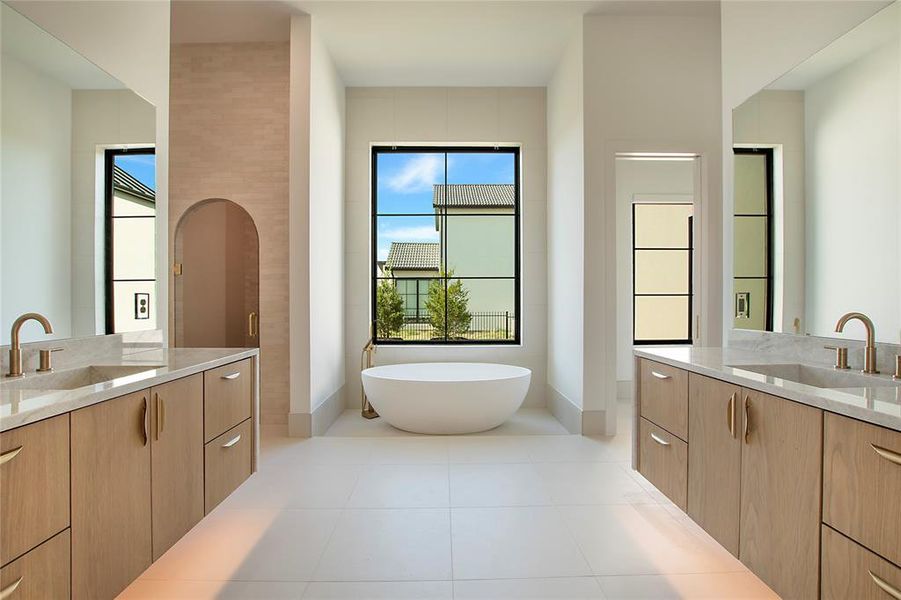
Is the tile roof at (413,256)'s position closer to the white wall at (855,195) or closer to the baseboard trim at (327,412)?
the baseboard trim at (327,412)

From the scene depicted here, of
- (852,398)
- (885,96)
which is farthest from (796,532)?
(885,96)

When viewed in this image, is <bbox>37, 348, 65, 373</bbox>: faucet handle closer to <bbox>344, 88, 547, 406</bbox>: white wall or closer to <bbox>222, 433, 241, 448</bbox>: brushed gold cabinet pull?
<bbox>222, 433, 241, 448</bbox>: brushed gold cabinet pull

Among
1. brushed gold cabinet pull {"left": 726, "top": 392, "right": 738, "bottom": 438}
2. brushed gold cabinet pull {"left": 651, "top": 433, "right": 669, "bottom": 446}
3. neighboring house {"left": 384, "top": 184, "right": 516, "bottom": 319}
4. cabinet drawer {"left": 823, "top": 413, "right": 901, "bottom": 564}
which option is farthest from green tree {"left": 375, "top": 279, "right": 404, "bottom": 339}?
cabinet drawer {"left": 823, "top": 413, "right": 901, "bottom": 564}

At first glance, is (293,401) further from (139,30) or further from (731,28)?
(731,28)

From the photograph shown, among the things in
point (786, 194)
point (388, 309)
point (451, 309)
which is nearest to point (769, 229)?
point (786, 194)

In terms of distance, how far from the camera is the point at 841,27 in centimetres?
205

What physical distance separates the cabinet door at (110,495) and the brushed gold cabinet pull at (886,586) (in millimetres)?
1866

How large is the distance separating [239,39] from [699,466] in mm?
4525

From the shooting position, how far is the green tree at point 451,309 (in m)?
5.36

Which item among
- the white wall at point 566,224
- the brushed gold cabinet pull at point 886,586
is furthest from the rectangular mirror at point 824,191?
the white wall at point 566,224

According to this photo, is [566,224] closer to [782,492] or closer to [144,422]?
[782,492]

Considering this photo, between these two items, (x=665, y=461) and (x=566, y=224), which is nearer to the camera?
(x=665, y=461)

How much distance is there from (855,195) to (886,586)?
1473 millimetres

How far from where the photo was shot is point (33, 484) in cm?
114
